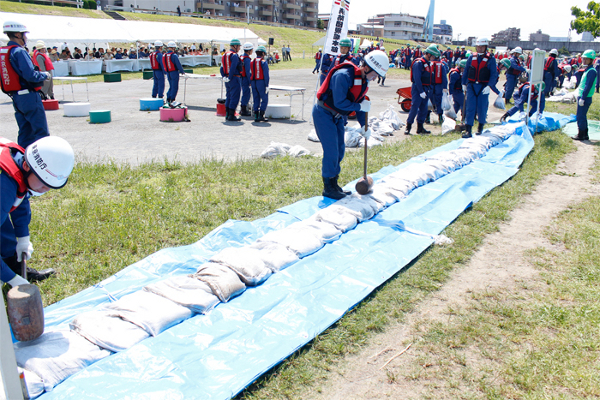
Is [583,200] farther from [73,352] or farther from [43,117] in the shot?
[43,117]

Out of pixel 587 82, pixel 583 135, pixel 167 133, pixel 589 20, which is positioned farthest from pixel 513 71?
pixel 589 20

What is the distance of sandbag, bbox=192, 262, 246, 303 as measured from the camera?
317cm

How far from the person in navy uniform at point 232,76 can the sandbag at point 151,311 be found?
853cm

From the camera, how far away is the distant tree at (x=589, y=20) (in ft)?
181

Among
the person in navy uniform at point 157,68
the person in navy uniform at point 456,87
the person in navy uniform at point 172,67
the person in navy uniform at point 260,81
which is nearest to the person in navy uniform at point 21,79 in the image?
the person in navy uniform at point 260,81

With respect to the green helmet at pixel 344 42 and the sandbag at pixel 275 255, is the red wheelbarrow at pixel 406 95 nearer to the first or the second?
the green helmet at pixel 344 42

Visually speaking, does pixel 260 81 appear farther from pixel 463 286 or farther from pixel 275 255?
pixel 463 286

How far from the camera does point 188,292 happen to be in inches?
121

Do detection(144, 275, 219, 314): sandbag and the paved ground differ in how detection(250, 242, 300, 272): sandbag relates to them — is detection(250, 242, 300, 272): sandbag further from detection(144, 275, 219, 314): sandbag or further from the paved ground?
the paved ground

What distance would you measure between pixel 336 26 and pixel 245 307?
838 cm

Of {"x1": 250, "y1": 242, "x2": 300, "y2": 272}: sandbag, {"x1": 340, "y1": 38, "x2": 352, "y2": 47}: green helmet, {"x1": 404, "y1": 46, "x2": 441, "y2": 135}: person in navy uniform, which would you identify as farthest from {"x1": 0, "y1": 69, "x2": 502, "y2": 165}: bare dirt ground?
{"x1": 250, "y1": 242, "x2": 300, "y2": 272}: sandbag

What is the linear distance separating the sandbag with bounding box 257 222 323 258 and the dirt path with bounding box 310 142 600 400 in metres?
1.14

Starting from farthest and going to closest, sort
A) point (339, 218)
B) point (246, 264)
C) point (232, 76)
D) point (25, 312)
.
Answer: point (232, 76)
point (339, 218)
point (246, 264)
point (25, 312)

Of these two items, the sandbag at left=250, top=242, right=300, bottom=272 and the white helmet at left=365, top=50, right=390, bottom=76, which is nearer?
the sandbag at left=250, top=242, right=300, bottom=272
